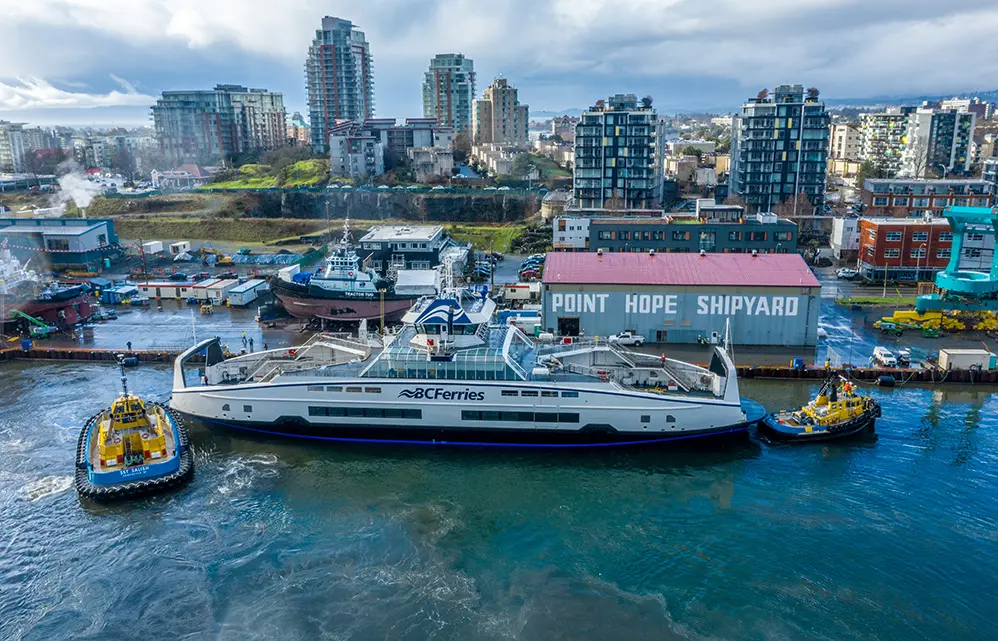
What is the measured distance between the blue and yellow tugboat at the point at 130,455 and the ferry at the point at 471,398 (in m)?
2.75

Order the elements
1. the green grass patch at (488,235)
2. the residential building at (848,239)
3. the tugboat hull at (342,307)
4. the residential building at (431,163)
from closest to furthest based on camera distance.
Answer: the tugboat hull at (342,307), the residential building at (848,239), the green grass patch at (488,235), the residential building at (431,163)

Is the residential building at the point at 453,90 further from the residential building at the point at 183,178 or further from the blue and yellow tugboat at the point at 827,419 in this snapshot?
the blue and yellow tugboat at the point at 827,419

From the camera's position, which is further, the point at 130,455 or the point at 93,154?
the point at 93,154

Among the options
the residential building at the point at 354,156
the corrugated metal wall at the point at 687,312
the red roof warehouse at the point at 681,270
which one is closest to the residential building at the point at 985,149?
the residential building at the point at 354,156

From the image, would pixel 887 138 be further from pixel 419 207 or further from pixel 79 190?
pixel 79 190

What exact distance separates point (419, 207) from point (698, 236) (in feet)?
135

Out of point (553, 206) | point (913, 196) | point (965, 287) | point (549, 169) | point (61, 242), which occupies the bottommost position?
point (965, 287)

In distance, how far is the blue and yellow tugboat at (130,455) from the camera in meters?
23.9

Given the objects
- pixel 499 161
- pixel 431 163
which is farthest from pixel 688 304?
pixel 499 161

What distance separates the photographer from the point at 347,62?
4921 inches

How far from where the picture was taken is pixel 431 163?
99.0 meters

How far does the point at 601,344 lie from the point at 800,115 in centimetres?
5074

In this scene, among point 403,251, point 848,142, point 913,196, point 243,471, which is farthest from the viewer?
point 848,142

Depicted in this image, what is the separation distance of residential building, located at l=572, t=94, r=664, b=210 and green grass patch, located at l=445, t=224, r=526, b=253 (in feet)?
25.2
